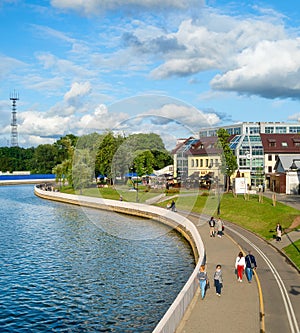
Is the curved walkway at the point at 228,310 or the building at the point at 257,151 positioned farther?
the building at the point at 257,151

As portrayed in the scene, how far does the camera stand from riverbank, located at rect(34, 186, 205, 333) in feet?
65.8

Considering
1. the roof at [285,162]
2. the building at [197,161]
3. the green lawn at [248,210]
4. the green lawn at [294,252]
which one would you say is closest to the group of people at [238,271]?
the green lawn at [294,252]

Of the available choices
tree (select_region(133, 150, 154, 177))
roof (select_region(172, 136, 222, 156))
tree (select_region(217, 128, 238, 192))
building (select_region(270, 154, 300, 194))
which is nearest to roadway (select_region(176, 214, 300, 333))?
tree (select_region(133, 150, 154, 177))

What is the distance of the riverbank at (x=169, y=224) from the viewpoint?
20047mm

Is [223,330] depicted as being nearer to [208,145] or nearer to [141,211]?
[141,211]

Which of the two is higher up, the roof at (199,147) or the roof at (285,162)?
the roof at (199,147)

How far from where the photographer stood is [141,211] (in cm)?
7456

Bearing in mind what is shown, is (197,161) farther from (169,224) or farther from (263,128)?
(169,224)

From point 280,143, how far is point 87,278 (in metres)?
85.2

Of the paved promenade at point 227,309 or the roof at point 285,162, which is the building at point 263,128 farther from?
the paved promenade at point 227,309

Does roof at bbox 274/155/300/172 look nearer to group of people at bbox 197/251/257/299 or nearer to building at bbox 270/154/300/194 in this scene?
building at bbox 270/154/300/194

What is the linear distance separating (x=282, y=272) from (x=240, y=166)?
73.9 meters

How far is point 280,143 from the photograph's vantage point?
111562 mm

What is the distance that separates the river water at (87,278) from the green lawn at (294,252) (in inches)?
332
